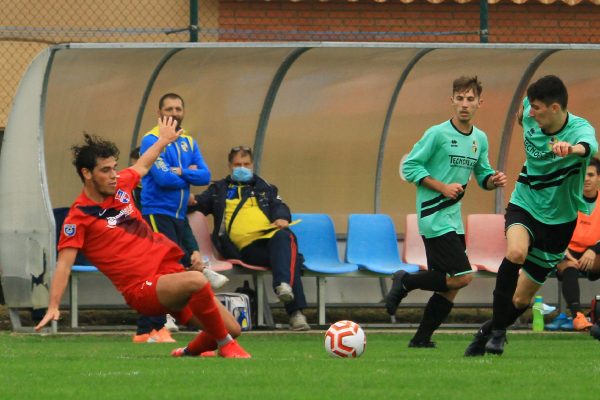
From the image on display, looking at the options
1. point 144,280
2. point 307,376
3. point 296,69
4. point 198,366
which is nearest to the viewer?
point 307,376

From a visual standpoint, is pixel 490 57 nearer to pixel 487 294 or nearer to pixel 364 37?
pixel 487 294

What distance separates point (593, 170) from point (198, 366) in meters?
6.25

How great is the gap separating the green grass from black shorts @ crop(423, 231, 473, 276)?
58cm

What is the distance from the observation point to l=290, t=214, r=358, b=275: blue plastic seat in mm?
14172

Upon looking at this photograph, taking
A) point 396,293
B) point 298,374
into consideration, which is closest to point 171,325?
point 396,293

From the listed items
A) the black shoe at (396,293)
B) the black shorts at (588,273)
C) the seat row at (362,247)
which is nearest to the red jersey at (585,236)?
the black shorts at (588,273)

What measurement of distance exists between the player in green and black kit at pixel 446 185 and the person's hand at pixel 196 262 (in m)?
2.68

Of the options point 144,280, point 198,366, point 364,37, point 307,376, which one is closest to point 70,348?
point 144,280

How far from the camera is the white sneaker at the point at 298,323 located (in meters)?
13.2

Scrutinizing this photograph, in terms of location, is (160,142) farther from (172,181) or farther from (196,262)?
(196,262)

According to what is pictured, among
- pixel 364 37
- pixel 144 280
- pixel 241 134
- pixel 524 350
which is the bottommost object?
pixel 524 350

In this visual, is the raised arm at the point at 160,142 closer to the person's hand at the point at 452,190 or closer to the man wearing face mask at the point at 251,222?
the person's hand at the point at 452,190

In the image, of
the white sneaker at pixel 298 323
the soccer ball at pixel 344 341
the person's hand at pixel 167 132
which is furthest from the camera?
the white sneaker at pixel 298 323

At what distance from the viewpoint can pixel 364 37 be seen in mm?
18828
